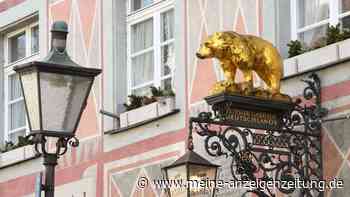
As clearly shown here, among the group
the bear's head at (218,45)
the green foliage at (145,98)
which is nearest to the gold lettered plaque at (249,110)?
the bear's head at (218,45)

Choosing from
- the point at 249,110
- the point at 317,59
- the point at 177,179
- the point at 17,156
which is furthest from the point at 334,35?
the point at 17,156

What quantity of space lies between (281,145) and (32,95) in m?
2.52

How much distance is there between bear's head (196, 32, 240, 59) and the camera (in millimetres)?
10359

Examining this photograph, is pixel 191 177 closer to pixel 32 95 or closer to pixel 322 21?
pixel 32 95

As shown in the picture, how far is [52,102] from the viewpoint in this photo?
894 cm

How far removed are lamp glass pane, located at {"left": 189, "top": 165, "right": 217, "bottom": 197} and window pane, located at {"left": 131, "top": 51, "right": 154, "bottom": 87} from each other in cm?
440

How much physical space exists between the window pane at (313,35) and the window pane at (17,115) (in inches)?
231

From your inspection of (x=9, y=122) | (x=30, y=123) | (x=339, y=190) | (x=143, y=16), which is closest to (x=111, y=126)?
(x=143, y=16)

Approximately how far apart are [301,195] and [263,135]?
25.7 inches

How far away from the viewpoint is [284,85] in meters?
11.5

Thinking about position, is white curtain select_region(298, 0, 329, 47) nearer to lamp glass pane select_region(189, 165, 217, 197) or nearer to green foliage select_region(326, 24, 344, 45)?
green foliage select_region(326, 24, 344, 45)

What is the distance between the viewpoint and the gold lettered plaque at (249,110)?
10.2 m

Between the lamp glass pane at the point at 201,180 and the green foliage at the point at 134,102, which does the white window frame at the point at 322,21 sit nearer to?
the lamp glass pane at the point at 201,180

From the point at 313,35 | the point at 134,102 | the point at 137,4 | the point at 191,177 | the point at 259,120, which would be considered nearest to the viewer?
the point at 191,177
